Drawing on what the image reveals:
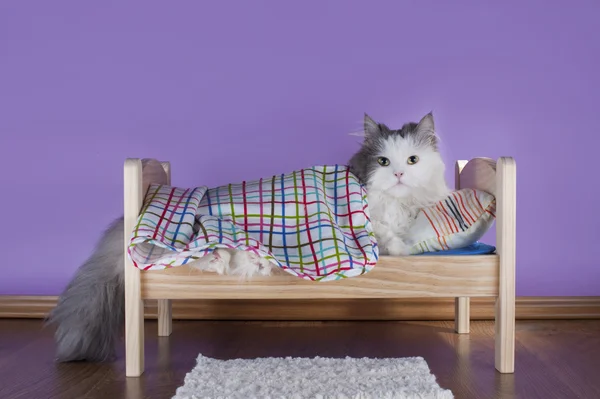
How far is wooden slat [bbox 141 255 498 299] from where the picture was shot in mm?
1776

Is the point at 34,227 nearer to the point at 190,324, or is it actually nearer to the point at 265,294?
the point at 190,324

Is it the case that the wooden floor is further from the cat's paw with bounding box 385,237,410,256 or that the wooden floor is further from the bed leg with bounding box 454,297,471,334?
the cat's paw with bounding box 385,237,410,256

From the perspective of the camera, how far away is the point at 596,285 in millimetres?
2555

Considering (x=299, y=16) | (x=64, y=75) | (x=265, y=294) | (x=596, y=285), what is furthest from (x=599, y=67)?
(x=64, y=75)

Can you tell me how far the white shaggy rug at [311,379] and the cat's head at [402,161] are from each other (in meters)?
0.51

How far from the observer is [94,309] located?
1.79 m

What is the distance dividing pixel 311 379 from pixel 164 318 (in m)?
0.75

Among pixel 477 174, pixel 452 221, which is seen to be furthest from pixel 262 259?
pixel 477 174

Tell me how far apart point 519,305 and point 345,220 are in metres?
1.04

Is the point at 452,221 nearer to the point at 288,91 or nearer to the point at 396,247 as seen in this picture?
the point at 396,247

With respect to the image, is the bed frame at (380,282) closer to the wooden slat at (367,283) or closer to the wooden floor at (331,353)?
the wooden slat at (367,283)

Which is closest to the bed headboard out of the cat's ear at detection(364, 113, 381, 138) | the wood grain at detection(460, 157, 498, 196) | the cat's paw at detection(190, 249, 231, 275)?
the wood grain at detection(460, 157, 498, 196)

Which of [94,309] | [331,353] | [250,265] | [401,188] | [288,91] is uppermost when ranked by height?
[288,91]

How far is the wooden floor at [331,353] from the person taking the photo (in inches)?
66.0
